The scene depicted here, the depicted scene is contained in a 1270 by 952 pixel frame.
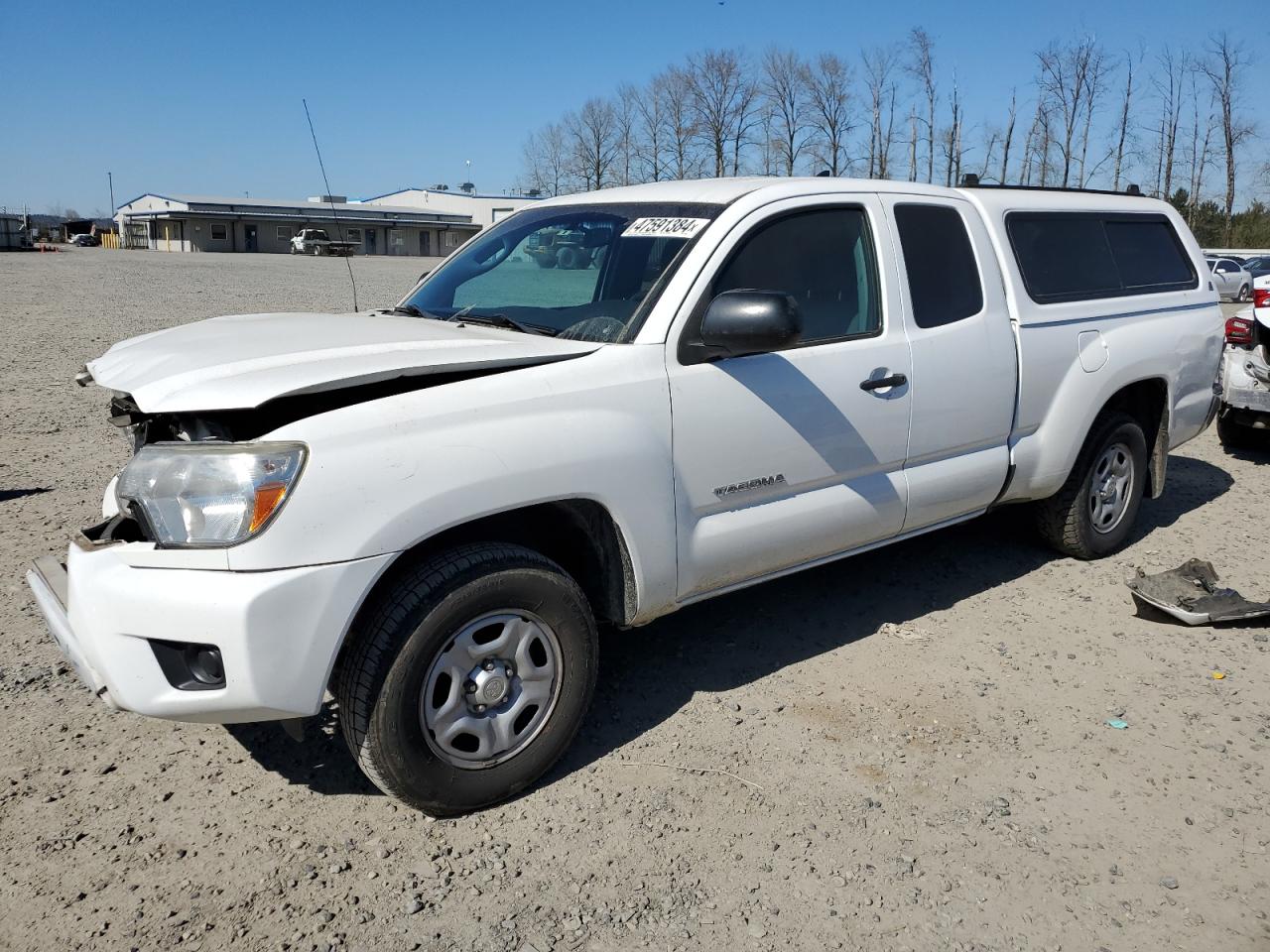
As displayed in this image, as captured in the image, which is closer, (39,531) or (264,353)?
(264,353)

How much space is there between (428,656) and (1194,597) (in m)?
3.84

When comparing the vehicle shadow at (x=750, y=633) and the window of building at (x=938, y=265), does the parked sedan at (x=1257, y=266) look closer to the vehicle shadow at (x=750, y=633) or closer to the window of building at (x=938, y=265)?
the vehicle shadow at (x=750, y=633)

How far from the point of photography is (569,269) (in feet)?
13.8

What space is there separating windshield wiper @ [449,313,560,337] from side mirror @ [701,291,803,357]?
60 cm

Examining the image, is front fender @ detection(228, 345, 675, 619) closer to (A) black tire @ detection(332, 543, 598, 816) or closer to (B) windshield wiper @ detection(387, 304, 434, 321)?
(A) black tire @ detection(332, 543, 598, 816)

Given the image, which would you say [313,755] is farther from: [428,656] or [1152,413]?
[1152,413]

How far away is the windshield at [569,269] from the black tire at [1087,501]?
9.03 feet

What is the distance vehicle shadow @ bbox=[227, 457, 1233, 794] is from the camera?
3662mm

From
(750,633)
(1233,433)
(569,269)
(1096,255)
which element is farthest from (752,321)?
(1233,433)

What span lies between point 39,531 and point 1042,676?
204 inches

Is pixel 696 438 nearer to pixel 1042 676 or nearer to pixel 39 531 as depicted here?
pixel 1042 676

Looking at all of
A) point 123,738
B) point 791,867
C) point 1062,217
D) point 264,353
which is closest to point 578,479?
point 264,353

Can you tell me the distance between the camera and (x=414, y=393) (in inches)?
119

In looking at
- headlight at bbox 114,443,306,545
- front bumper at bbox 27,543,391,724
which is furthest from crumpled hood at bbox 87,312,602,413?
front bumper at bbox 27,543,391,724
